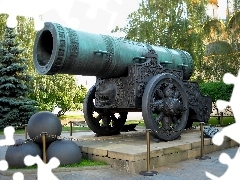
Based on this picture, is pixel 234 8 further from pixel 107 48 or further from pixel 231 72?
pixel 107 48

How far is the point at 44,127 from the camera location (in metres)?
5.85

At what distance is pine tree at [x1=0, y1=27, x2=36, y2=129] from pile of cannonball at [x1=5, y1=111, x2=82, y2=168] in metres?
8.56

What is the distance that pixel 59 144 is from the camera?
19.1 feet

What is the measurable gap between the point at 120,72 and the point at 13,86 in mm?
8833

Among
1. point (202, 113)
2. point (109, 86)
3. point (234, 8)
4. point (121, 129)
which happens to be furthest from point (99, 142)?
point (234, 8)

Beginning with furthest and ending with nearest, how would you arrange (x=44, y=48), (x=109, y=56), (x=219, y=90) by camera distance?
(x=219, y=90)
(x=109, y=56)
(x=44, y=48)

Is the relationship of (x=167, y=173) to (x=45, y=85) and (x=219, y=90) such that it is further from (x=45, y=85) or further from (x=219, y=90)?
(x=45, y=85)

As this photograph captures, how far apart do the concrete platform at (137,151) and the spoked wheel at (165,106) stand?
0.27 metres

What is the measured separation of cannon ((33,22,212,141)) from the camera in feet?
19.7

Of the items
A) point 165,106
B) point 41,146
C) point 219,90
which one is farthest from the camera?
point 219,90

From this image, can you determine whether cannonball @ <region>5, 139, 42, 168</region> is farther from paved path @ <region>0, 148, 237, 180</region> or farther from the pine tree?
the pine tree

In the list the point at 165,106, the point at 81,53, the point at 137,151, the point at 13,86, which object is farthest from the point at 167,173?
the point at 13,86

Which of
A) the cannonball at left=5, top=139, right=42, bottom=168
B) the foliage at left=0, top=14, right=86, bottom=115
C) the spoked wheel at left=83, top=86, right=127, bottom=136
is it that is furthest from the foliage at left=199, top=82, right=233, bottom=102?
the cannonball at left=5, top=139, right=42, bottom=168

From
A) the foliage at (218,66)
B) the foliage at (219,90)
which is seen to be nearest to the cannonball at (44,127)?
the foliage at (219,90)
